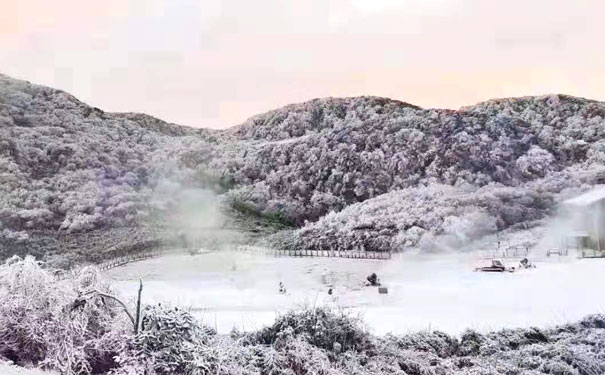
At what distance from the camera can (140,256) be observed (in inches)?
252

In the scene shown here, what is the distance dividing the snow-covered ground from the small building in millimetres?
151

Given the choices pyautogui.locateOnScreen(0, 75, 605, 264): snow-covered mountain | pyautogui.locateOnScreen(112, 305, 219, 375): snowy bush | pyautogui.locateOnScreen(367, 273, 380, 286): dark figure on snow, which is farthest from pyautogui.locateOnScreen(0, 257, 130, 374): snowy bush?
pyautogui.locateOnScreen(367, 273, 380, 286): dark figure on snow

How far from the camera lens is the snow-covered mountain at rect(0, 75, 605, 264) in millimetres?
6586

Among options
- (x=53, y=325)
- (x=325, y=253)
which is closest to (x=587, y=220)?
(x=325, y=253)

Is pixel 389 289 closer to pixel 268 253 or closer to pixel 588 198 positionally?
pixel 268 253

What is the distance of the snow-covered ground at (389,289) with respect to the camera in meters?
6.31

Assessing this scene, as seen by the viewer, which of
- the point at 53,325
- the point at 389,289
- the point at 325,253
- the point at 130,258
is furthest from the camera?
the point at 325,253

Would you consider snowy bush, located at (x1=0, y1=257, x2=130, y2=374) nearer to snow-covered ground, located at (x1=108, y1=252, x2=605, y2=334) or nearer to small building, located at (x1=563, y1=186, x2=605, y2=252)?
snow-covered ground, located at (x1=108, y1=252, x2=605, y2=334)

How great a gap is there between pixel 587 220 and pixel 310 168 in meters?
2.35

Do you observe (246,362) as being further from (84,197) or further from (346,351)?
(84,197)

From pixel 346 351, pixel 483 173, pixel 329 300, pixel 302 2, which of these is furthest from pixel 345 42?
pixel 346 351

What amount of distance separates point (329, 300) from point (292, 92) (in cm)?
185

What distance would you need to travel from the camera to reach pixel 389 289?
21.4 feet

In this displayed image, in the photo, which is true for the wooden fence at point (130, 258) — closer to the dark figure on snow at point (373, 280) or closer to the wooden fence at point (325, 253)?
the wooden fence at point (325, 253)
